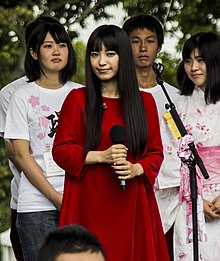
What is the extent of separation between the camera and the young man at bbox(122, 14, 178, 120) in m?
6.34

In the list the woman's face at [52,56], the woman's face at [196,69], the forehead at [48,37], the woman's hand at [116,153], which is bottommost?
the woman's hand at [116,153]

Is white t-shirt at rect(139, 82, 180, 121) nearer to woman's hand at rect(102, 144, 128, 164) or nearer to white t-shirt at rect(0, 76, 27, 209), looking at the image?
white t-shirt at rect(0, 76, 27, 209)

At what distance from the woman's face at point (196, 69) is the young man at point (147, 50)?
30 centimetres

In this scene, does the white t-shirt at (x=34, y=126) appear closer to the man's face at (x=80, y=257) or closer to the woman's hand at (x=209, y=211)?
the woman's hand at (x=209, y=211)

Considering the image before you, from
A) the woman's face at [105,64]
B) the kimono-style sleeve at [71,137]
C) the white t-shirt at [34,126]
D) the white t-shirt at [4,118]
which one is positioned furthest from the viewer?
the white t-shirt at [4,118]

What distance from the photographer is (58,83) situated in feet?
19.6

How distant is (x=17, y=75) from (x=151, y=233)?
6.35 metres

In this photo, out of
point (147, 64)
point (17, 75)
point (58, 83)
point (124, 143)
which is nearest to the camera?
point (124, 143)

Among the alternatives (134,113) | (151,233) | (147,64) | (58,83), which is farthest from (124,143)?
(147,64)

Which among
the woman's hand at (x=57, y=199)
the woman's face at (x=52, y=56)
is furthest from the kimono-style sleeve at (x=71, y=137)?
the woman's face at (x=52, y=56)

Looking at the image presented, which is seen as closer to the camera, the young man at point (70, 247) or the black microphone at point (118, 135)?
the young man at point (70, 247)

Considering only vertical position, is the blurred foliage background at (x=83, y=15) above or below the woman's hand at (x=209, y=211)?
above

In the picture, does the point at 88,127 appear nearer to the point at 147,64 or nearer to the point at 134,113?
the point at 134,113

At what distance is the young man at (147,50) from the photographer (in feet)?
20.8
